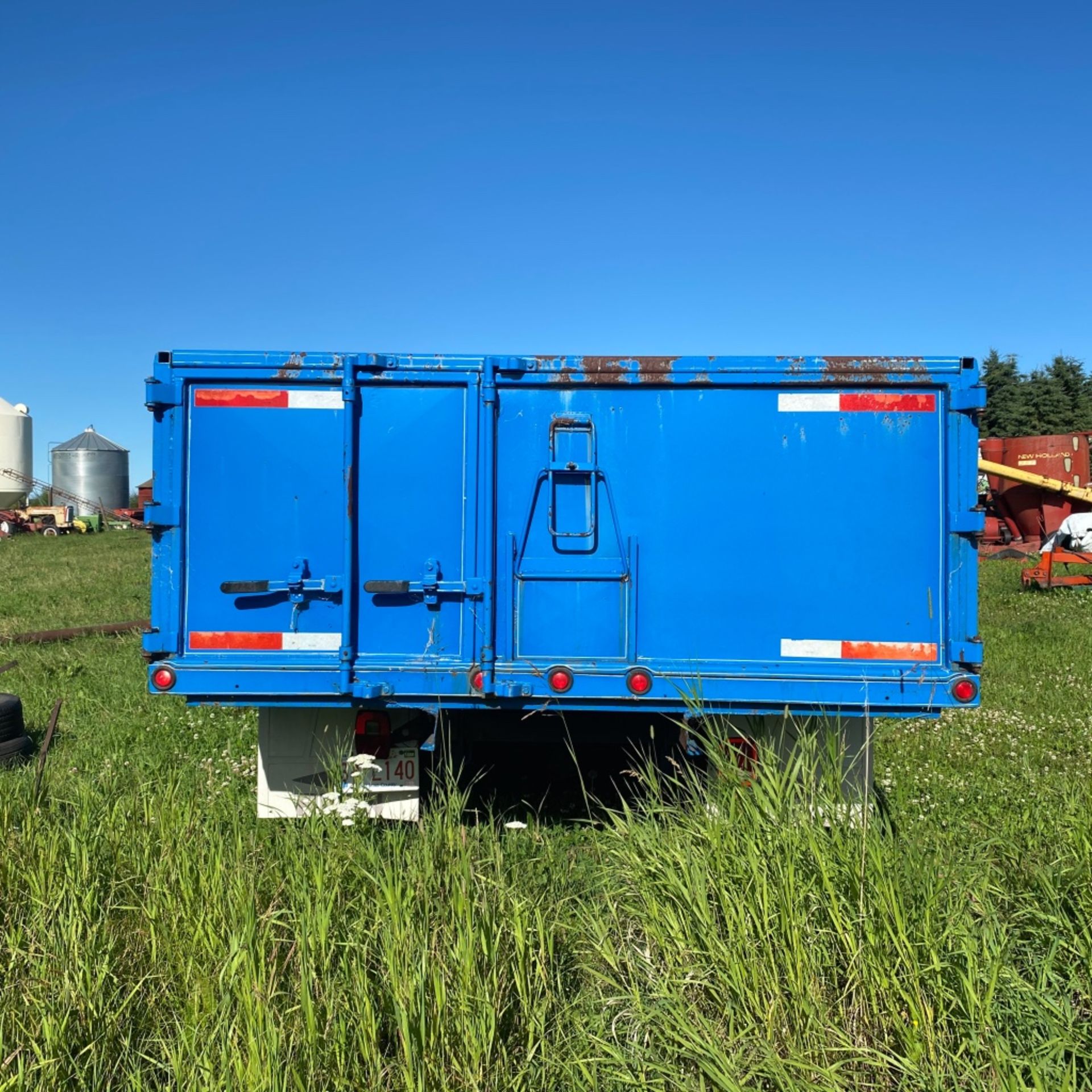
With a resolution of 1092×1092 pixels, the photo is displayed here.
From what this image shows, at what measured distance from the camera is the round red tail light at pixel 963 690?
14.1 feet

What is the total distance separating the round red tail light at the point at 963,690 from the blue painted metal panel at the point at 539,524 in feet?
0.95

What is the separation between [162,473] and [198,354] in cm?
63

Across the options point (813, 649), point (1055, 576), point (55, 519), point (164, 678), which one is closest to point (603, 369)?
point (813, 649)

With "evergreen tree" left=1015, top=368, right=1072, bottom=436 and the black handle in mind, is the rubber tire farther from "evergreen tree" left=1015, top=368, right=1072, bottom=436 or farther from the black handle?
"evergreen tree" left=1015, top=368, right=1072, bottom=436

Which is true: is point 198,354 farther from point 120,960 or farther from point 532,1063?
point 532,1063

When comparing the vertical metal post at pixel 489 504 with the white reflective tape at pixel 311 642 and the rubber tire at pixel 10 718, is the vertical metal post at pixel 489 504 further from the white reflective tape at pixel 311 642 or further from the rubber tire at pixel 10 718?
the rubber tire at pixel 10 718

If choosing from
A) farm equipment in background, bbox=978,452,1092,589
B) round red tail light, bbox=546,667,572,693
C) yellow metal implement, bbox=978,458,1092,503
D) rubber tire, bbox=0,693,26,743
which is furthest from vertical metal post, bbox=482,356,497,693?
yellow metal implement, bbox=978,458,1092,503

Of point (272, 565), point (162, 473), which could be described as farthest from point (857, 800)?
point (162, 473)

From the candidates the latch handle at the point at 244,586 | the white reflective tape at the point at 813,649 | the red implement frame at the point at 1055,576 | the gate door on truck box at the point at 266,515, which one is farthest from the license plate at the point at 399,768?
the red implement frame at the point at 1055,576

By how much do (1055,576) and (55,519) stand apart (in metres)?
42.6

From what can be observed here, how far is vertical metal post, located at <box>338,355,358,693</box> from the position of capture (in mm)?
4484

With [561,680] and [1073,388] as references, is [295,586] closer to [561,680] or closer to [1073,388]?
[561,680]

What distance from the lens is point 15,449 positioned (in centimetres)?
5066

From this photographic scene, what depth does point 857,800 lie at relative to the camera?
11.3ft
